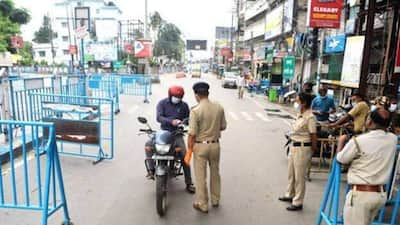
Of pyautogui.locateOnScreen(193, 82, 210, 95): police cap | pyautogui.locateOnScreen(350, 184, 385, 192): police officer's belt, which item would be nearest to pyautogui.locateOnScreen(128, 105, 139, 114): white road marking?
pyautogui.locateOnScreen(193, 82, 210, 95): police cap

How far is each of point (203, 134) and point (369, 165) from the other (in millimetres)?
2064

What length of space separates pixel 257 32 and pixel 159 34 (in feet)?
124

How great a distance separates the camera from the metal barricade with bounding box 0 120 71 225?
12.1ft

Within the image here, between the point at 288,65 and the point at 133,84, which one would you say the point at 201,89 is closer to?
the point at 288,65

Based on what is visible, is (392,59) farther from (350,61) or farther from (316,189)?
(316,189)

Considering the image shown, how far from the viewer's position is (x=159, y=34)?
74.7 m

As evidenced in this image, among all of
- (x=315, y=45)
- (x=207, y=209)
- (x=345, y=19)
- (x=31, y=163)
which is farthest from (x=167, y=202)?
(x=315, y=45)

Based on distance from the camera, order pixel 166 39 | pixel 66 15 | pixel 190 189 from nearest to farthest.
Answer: pixel 190 189 → pixel 66 15 → pixel 166 39

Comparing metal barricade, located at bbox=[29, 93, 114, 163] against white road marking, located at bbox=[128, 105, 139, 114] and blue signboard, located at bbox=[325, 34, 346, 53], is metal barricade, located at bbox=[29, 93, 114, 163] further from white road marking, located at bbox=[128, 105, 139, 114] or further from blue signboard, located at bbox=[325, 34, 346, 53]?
blue signboard, located at bbox=[325, 34, 346, 53]

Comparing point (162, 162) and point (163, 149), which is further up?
point (163, 149)

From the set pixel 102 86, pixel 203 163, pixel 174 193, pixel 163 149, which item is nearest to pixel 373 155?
pixel 203 163

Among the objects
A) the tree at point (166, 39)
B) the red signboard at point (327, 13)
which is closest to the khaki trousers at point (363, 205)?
the red signboard at point (327, 13)

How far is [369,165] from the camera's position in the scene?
301 centimetres

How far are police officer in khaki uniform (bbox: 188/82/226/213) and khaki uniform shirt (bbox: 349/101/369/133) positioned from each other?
3535 mm
